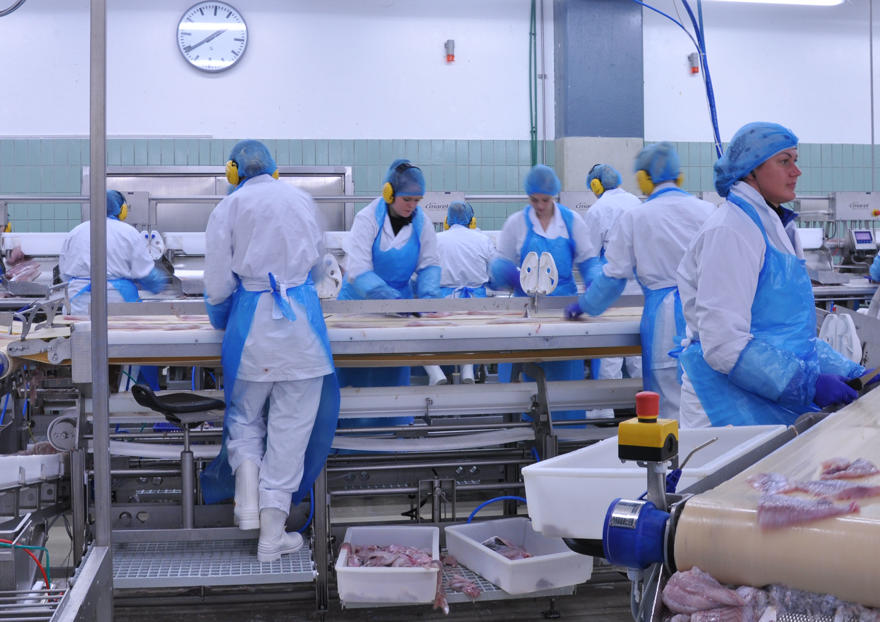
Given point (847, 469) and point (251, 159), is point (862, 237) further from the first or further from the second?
point (847, 469)

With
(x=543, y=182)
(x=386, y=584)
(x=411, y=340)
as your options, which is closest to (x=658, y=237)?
(x=411, y=340)

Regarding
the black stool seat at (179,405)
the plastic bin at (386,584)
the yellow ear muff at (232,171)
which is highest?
the yellow ear muff at (232,171)

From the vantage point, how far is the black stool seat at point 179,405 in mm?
2906

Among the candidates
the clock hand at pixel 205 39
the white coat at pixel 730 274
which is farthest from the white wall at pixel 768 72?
the white coat at pixel 730 274

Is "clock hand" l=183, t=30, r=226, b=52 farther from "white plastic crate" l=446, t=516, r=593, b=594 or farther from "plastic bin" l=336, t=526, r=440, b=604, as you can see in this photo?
"plastic bin" l=336, t=526, r=440, b=604

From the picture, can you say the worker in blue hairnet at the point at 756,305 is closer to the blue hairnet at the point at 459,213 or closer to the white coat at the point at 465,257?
the white coat at the point at 465,257

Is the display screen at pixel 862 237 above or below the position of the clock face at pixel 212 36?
below

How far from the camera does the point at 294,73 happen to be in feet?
27.1

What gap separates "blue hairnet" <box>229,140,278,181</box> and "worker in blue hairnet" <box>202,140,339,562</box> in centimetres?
9

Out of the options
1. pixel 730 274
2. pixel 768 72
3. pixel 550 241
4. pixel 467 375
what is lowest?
pixel 467 375

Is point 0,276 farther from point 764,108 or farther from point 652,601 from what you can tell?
point 764,108

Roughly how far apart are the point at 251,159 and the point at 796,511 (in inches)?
100

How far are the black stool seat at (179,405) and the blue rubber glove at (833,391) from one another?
75.8 inches

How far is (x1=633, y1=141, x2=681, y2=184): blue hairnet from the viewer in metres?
3.52
